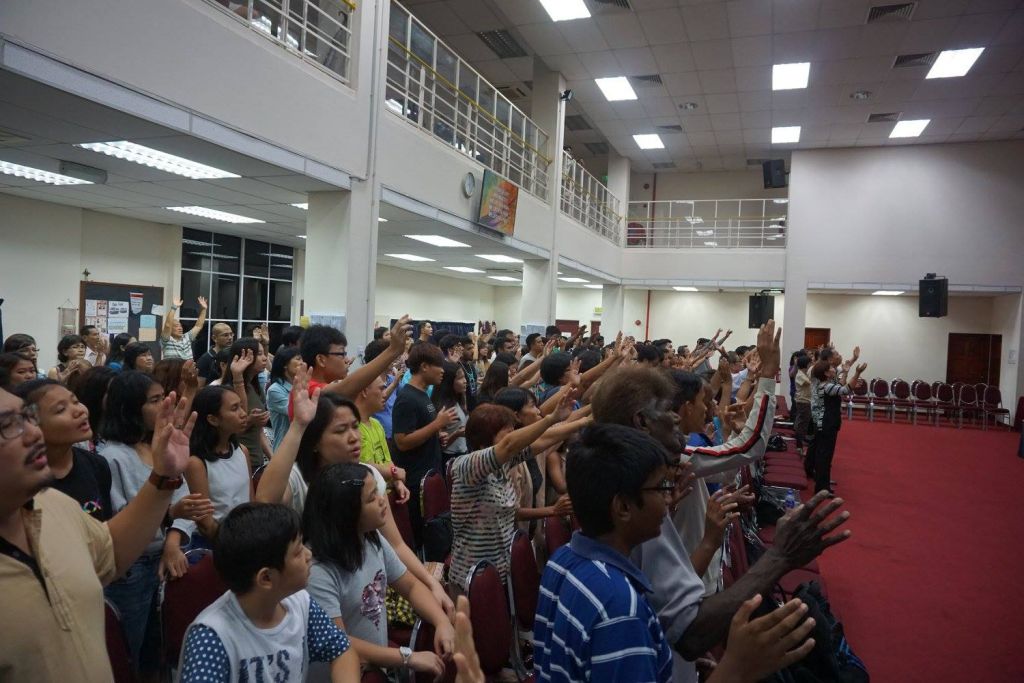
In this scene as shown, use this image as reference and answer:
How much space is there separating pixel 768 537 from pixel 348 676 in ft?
10.6

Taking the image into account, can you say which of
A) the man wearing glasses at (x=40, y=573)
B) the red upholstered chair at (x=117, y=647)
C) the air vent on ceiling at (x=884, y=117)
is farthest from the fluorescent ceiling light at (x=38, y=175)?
the air vent on ceiling at (x=884, y=117)

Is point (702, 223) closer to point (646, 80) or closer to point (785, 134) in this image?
point (785, 134)

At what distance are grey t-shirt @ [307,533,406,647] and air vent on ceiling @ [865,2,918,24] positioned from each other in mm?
9381

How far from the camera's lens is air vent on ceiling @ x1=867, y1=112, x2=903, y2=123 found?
1159 centimetres

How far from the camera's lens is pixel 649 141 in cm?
1430

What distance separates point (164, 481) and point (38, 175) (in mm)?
5969

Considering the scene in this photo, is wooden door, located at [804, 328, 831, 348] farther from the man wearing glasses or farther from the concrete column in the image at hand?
the man wearing glasses

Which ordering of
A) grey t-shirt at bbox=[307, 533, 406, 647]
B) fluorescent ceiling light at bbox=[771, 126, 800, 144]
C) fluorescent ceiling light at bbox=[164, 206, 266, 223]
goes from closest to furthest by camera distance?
grey t-shirt at bbox=[307, 533, 406, 647] → fluorescent ceiling light at bbox=[164, 206, 266, 223] → fluorescent ceiling light at bbox=[771, 126, 800, 144]

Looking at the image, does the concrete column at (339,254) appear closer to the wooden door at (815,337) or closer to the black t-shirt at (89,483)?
the black t-shirt at (89,483)

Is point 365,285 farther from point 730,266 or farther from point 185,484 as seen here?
point 730,266

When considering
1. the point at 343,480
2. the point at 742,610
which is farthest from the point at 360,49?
the point at 742,610

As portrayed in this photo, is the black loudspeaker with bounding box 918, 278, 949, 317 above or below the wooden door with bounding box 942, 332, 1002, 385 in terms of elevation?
above

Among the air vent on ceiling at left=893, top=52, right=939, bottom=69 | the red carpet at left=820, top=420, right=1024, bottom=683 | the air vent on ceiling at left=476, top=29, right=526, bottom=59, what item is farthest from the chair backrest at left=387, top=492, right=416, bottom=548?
the air vent on ceiling at left=893, top=52, right=939, bottom=69

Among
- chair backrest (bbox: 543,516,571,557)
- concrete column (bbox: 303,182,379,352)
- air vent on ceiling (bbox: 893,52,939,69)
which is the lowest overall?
chair backrest (bbox: 543,516,571,557)
